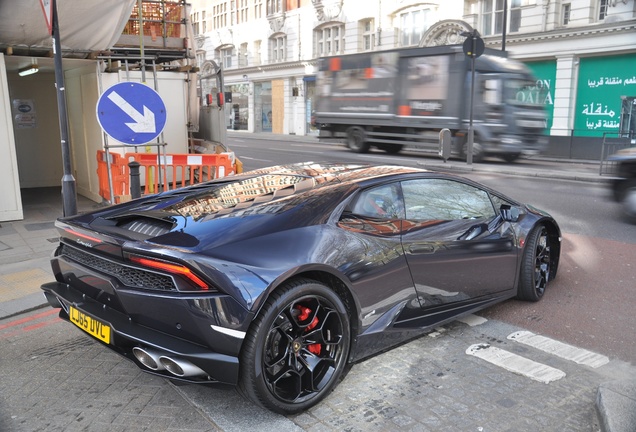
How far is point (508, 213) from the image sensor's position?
15.2 feet

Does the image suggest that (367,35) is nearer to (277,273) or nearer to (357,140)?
(357,140)

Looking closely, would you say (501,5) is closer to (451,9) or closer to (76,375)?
(451,9)

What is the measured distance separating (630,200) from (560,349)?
5485 mm

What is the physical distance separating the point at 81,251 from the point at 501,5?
2681 centimetres

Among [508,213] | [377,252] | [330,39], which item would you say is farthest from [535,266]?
[330,39]

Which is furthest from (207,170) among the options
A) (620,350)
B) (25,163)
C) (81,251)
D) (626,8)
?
(626,8)

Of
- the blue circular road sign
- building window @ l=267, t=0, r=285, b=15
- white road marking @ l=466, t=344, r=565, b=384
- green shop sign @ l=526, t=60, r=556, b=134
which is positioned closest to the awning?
the blue circular road sign

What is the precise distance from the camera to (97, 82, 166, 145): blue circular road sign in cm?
602

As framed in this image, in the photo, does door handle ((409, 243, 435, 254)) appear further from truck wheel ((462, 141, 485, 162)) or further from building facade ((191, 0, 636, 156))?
truck wheel ((462, 141, 485, 162))

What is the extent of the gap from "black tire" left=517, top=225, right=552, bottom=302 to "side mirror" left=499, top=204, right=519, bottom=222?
0.28 m

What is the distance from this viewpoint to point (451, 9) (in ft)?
91.2

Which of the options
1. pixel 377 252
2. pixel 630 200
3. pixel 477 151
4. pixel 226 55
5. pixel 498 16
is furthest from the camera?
pixel 226 55

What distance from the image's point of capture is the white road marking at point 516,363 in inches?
142

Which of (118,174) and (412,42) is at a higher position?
(412,42)
